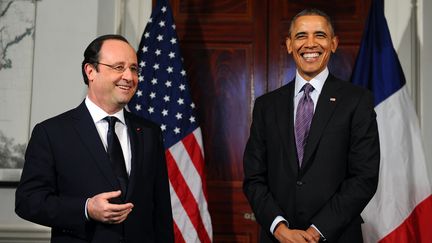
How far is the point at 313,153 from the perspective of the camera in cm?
227

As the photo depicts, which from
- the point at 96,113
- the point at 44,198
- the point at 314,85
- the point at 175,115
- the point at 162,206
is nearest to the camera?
the point at 44,198

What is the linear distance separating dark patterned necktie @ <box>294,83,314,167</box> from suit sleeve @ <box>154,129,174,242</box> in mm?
582

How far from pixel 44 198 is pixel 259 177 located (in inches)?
36.7

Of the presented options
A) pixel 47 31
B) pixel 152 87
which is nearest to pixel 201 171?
pixel 152 87

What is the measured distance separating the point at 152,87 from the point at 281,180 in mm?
1555

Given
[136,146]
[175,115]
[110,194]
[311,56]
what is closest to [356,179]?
[311,56]

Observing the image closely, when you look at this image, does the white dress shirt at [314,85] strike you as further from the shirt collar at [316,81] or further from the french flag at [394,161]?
the french flag at [394,161]

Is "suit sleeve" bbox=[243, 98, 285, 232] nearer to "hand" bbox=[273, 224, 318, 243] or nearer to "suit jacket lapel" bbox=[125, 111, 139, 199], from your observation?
"hand" bbox=[273, 224, 318, 243]

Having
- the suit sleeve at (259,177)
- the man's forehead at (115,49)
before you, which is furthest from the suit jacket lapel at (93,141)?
the suit sleeve at (259,177)

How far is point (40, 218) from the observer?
1.89 m

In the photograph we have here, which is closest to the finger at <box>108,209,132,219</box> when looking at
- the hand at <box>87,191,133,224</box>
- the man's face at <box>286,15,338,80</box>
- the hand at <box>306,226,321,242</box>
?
the hand at <box>87,191,133,224</box>

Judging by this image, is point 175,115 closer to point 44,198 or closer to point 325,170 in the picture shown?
point 325,170

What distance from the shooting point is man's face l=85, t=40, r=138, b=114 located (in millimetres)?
2098

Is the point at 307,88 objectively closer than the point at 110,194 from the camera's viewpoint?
No
